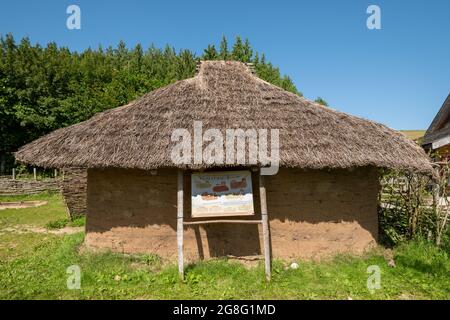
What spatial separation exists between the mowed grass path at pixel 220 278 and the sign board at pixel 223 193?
3.62 ft

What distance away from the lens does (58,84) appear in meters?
26.6

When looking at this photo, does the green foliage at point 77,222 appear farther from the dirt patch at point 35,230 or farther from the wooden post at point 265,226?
the wooden post at point 265,226

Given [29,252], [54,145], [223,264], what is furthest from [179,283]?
[29,252]

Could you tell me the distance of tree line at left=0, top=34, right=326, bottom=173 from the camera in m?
23.0

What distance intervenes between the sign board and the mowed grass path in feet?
3.62

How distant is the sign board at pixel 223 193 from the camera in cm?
559

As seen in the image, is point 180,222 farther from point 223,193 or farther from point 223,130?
point 223,130

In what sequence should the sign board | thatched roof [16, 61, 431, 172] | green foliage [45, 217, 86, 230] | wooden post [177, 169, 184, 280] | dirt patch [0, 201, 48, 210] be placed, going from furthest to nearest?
dirt patch [0, 201, 48, 210]
green foliage [45, 217, 86, 230]
thatched roof [16, 61, 431, 172]
the sign board
wooden post [177, 169, 184, 280]

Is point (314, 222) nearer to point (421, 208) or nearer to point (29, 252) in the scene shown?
point (421, 208)

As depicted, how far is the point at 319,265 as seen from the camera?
237 inches

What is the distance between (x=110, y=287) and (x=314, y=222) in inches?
153

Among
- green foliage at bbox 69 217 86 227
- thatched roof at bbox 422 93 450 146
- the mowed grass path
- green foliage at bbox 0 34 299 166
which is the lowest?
the mowed grass path

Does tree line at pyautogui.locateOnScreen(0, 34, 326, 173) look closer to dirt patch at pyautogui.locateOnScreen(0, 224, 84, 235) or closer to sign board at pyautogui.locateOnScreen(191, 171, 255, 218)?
dirt patch at pyautogui.locateOnScreen(0, 224, 84, 235)

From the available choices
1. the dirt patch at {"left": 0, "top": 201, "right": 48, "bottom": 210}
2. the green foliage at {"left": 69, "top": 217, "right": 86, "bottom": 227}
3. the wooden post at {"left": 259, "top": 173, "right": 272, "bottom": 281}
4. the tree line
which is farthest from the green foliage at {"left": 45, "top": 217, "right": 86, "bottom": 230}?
the tree line
